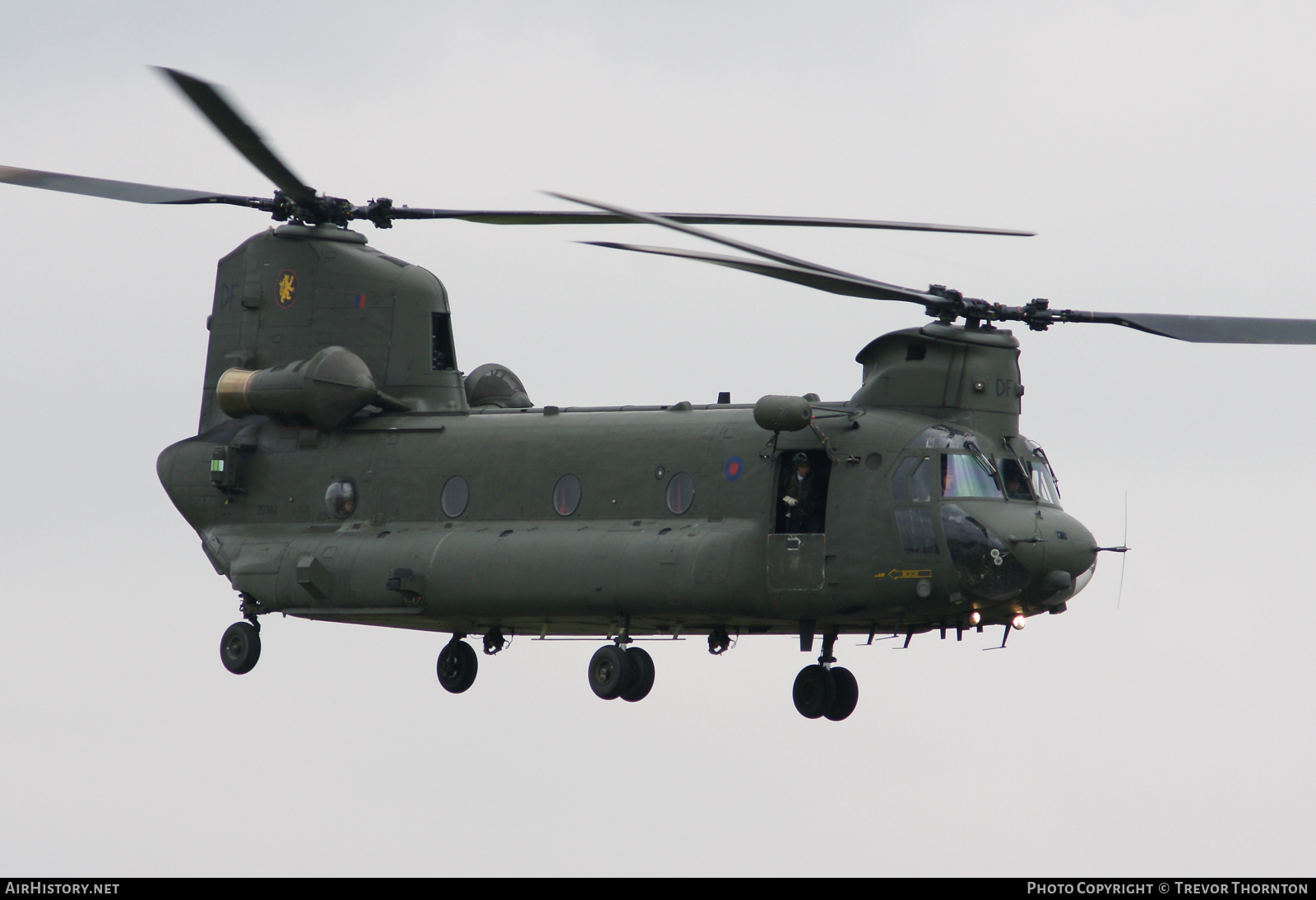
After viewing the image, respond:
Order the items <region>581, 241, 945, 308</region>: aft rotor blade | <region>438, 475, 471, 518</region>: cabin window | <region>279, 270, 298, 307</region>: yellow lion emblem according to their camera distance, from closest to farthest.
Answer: <region>581, 241, 945, 308</region>: aft rotor blade, <region>438, 475, 471, 518</region>: cabin window, <region>279, 270, 298, 307</region>: yellow lion emblem

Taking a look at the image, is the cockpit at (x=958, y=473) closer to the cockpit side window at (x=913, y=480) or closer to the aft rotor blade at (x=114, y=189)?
the cockpit side window at (x=913, y=480)

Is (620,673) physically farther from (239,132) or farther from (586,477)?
(239,132)

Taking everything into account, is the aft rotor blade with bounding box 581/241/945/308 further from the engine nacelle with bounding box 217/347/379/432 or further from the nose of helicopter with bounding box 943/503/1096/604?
the engine nacelle with bounding box 217/347/379/432

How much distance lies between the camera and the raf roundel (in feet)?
98.2

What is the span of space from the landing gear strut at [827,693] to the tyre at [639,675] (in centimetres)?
211

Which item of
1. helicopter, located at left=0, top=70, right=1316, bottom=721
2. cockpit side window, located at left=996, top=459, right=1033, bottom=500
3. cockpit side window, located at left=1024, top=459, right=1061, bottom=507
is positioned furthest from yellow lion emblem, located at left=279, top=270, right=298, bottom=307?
cockpit side window, located at left=1024, top=459, right=1061, bottom=507

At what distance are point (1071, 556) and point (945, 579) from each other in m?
1.72

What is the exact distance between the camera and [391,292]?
35.2 meters

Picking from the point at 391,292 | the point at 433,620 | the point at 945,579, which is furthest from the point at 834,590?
the point at 391,292

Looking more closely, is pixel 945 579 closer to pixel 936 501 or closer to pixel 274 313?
pixel 936 501

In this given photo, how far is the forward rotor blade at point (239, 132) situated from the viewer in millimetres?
30077

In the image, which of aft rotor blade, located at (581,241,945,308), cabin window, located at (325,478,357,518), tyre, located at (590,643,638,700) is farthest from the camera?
cabin window, located at (325,478,357,518)

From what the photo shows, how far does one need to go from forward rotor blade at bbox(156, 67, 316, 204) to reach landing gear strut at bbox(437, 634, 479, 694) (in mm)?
7701

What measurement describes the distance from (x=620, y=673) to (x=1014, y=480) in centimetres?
615
